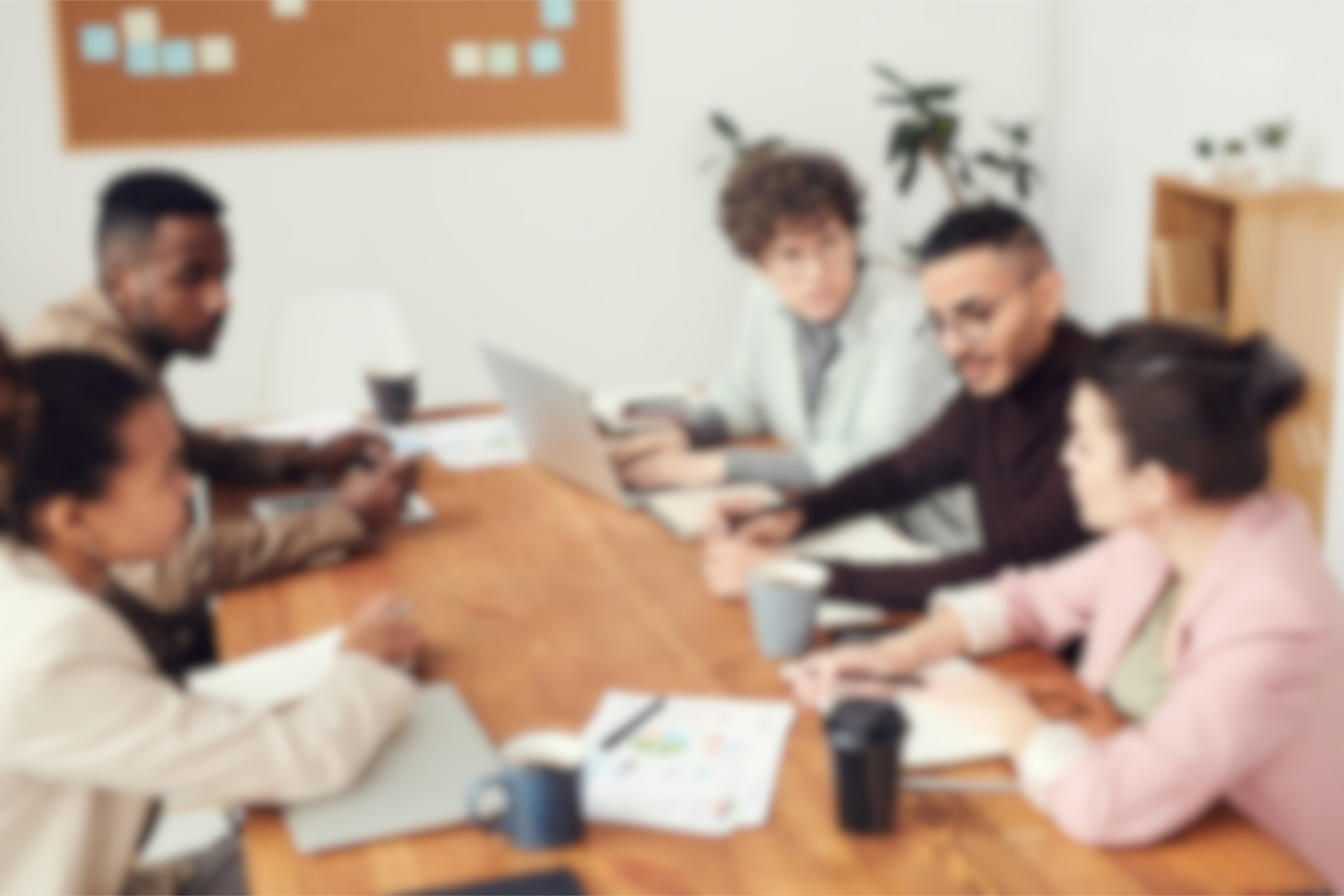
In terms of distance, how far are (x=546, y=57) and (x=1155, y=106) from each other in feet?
5.47

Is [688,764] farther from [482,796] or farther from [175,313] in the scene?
[175,313]

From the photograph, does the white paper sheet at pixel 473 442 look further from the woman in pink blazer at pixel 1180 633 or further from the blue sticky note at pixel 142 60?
the blue sticky note at pixel 142 60

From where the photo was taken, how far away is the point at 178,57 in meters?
3.94

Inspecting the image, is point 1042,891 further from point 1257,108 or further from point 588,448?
point 1257,108

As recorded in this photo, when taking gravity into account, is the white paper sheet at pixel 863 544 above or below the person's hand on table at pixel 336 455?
below

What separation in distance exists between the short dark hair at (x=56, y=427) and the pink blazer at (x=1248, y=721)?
3.13 feet

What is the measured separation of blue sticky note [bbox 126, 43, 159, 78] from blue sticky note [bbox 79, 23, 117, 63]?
40 mm

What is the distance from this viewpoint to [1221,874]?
4.00 ft

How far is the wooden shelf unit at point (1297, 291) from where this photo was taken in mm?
2996

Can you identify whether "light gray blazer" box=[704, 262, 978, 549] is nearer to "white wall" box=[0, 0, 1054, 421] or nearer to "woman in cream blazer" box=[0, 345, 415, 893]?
"woman in cream blazer" box=[0, 345, 415, 893]

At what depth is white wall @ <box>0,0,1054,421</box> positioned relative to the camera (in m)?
4.00

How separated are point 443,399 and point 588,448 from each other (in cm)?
222

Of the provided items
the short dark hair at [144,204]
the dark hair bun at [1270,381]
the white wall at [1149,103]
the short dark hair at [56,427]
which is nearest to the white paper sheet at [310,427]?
the short dark hair at [144,204]

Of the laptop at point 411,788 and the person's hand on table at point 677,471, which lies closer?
the laptop at point 411,788
